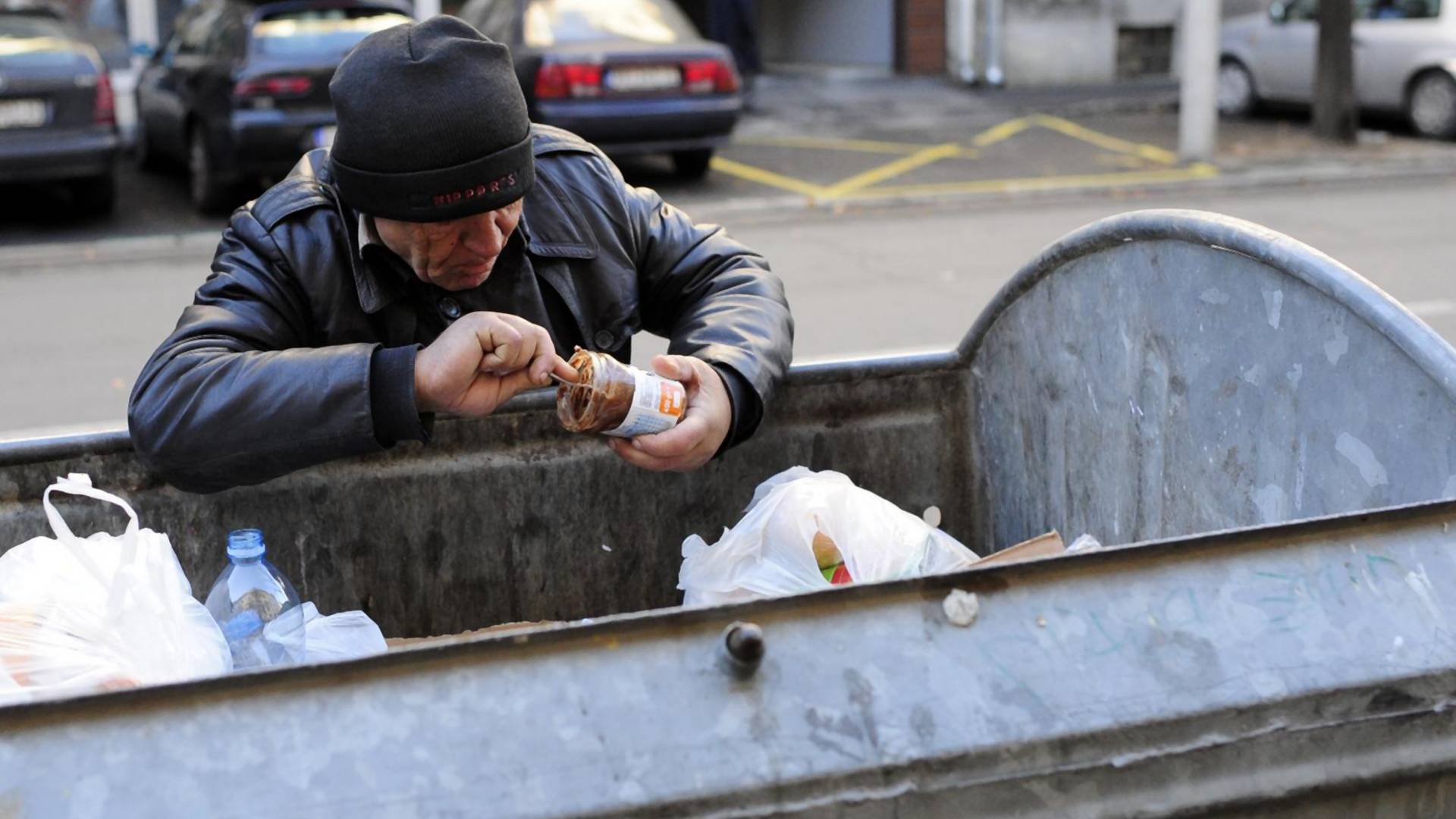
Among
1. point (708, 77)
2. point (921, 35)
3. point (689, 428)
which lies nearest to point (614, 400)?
point (689, 428)

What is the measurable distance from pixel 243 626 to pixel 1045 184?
33.9 feet

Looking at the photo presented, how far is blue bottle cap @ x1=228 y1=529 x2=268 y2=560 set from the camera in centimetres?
225

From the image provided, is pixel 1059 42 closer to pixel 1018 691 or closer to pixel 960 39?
pixel 960 39

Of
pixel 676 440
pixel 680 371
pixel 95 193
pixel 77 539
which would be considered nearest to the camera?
pixel 77 539

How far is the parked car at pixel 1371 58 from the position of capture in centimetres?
1354

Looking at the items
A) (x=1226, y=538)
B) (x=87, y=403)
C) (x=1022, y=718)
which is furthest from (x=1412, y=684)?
(x=87, y=403)

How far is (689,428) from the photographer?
2422 mm

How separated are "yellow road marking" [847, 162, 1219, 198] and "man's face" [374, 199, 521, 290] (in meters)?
9.14

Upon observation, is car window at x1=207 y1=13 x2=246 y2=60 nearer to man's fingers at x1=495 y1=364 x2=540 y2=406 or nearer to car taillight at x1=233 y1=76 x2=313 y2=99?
car taillight at x1=233 y1=76 x2=313 y2=99

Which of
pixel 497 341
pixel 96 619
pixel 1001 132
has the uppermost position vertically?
pixel 497 341

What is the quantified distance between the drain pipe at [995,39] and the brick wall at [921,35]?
1.03 meters

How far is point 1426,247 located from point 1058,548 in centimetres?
797

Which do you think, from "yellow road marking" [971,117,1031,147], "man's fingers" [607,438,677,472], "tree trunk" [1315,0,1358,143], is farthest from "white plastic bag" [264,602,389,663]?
"tree trunk" [1315,0,1358,143]

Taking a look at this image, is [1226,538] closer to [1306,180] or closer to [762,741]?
[762,741]
